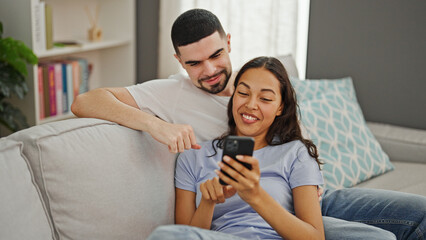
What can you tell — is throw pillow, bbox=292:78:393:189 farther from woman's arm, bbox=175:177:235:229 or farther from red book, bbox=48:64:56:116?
red book, bbox=48:64:56:116

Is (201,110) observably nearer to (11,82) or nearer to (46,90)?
(11,82)

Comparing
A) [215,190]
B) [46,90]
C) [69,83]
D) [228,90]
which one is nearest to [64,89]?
[69,83]

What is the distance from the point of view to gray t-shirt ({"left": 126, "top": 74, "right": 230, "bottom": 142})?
1.65 meters

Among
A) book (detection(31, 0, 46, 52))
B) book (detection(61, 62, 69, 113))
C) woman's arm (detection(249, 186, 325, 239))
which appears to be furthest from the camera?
book (detection(61, 62, 69, 113))

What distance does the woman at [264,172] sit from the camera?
4.24 ft

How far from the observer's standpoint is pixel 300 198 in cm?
137

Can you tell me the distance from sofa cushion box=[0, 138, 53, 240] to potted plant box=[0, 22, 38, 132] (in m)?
1.29

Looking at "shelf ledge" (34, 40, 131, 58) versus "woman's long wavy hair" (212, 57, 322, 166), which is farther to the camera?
"shelf ledge" (34, 40, 131, 58)

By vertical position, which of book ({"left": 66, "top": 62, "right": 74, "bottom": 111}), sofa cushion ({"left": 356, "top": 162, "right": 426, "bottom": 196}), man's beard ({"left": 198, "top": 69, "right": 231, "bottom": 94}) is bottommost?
sofa cushion ({"left": 356, "top": 162, "right": 426, "bottom": 196})

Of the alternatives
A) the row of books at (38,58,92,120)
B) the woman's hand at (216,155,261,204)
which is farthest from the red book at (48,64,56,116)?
the woman's hand at (216,155,261,204)

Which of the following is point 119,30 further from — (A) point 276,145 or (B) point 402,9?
(A) point 276,145

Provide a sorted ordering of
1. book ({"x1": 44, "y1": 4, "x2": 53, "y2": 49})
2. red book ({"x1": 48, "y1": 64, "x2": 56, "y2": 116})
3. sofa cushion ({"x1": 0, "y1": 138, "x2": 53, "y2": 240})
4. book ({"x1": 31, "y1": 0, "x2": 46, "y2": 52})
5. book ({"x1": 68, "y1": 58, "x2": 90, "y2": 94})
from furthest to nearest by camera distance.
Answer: book ({"x1": 68, "y1": 58, "x2": 90, "y2": 94})
red book ({"x1": 48, "y1": 64, "x2": 56, "y2": 116})
book ({"x1": 44, "y1": 4, "x2": 53, "y2": 49})
book ({"x1": 31, "y1": 0, "x2": 46, "y2": 52})
sofa cushion ({"x1": 0, "y1": 138, "x2": 53, "y2": 240})

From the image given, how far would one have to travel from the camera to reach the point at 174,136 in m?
1.38

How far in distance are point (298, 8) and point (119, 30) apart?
1.30 meters
